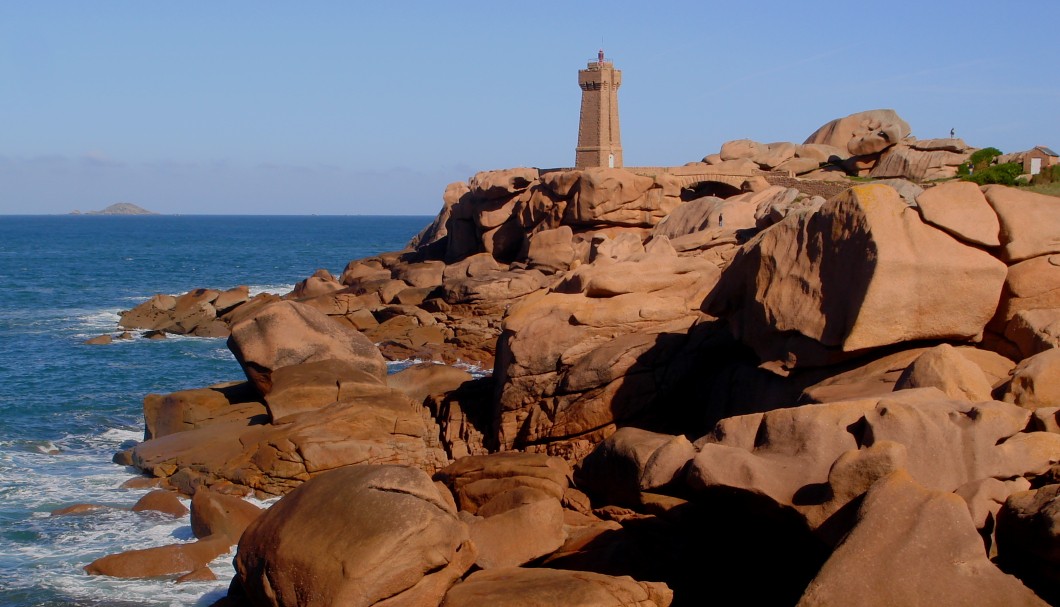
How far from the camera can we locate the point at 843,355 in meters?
12.5

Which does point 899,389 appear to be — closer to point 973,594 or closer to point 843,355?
point 843,355

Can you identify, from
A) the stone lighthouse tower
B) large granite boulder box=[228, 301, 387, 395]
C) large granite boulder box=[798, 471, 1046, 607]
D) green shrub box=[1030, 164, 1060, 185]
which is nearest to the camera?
large granite boulder box=[798, 471, 1046, 607]

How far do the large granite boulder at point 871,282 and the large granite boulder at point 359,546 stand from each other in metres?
5.27

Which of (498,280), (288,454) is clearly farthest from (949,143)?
(288,454)

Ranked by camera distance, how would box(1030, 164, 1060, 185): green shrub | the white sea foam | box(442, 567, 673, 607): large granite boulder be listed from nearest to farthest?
box(442, 567, 673, 607): large granite boulder
the white sea foam
box(1030, 164, 1060, 185): green shrub

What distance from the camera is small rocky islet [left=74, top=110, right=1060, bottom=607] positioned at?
8438 mm

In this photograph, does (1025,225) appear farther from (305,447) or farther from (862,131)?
(862,131)

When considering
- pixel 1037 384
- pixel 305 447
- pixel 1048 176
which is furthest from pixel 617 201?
pixel 1037 384

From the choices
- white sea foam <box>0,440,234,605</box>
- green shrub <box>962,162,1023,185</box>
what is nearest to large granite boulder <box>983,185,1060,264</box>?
white sea foam <box>0,440,234,605</box>

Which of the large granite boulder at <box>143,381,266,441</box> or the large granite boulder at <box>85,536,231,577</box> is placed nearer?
the large granite boulder at <box>85,536,231,577</box>

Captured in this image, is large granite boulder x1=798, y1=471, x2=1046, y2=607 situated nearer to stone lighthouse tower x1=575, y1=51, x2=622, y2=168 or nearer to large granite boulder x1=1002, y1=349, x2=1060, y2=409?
large granite boulder x1=1002, y1=349, x2=1060, y2=409

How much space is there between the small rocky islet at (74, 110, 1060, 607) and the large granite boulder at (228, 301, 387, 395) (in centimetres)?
5

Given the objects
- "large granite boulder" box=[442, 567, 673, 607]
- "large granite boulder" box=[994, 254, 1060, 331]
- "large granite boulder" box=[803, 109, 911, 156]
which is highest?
"large granite boulder" box=[803, 109, 911, 156]

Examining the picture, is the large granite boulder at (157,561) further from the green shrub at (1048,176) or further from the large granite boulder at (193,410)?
the green shrub at (1048,176)
